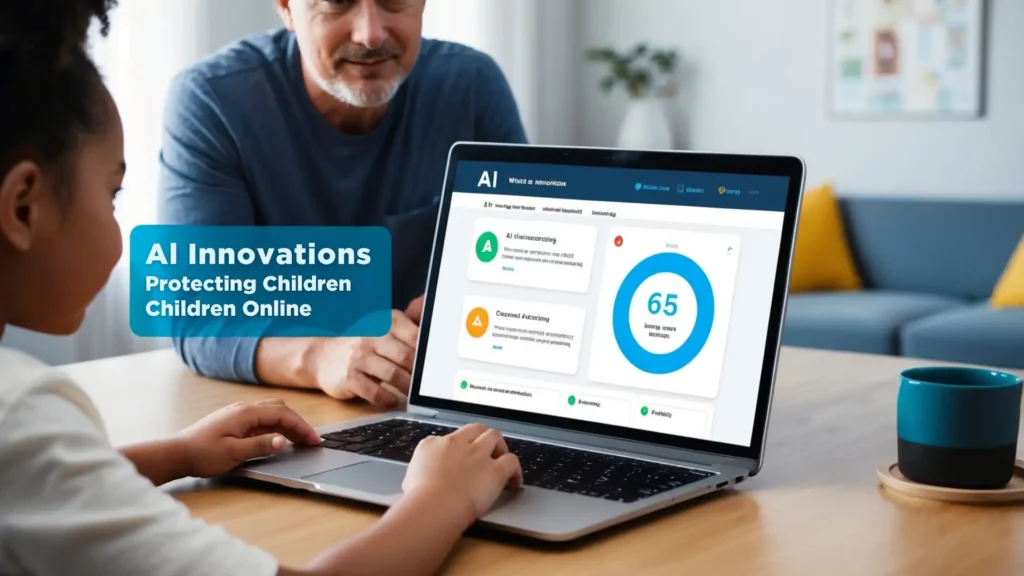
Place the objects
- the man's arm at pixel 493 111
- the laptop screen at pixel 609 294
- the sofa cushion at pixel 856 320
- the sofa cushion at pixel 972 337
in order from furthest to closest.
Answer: the sofa cushion at pixel 856 320 → the sofa cushion at pixel 972 337 → the man's arm at pixel 493 111 → the laptop screen at pixel 609 294

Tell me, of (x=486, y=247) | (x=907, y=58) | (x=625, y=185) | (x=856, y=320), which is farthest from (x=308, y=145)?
(x=907, y=58)

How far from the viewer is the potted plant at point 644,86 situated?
4.79 metres

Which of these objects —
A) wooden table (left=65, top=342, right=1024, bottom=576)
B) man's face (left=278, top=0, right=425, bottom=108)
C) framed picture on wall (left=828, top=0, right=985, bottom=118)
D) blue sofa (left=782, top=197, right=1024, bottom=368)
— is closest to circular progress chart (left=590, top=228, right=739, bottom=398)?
wooden table (left=65, top=342, right=1024, bottom=576)

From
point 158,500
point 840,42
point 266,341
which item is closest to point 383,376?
point 266,341

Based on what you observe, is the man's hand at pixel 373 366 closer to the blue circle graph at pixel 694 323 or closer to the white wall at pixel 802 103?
the blue circle graph at pixel 694 323

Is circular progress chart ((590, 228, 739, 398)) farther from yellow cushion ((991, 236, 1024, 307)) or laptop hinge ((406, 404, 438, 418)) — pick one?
yellow cushion ((991, 236, 1024, 307))

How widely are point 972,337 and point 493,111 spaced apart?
1.98m

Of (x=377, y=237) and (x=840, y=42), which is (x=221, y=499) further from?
(x=840, y=42)

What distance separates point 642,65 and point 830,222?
1.19m

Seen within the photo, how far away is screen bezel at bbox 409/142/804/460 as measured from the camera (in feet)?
3.35

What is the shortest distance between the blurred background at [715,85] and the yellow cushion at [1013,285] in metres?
0.19

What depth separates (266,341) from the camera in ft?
4.87

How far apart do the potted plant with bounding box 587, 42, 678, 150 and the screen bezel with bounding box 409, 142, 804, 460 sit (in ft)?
11.6
